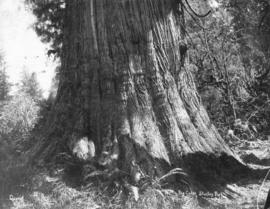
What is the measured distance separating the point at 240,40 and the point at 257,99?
2352 mm

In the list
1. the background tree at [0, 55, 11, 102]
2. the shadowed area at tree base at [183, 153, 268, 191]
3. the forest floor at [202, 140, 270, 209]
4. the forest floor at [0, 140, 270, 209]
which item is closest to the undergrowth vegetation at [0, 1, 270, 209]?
the forest floor at [0, 140, 270, 209]

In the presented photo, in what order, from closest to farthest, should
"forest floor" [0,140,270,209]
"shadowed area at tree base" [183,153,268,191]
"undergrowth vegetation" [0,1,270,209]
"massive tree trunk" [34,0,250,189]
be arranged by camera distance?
"forest floor" [0,140,270,209] → "undergrowth vegetation" [0,1,270,209] → "shadowed area at tree base" [183,153,268,191] → "massive tree trunk" [34,0,250,189]

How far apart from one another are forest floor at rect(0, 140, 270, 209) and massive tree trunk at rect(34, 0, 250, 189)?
1.35 feet

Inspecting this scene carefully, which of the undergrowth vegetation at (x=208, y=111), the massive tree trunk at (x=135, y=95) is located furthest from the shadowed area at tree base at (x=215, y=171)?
the undergrowth vegetation at (x=208, y=111)

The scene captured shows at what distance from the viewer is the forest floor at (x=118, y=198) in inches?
210

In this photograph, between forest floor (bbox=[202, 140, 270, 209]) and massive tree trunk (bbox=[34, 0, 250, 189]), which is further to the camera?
massive tree trunk (bbox=[34, 0, 250, 189])

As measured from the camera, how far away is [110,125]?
6355mm

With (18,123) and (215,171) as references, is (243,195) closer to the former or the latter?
(215,171)

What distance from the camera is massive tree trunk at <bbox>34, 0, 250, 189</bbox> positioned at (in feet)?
20.3

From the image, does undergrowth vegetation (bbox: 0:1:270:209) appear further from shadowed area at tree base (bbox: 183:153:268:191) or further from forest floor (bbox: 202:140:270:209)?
shadowed area at tree base (bbox: 183:153:268:191)

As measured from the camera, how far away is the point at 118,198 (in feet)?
18.1

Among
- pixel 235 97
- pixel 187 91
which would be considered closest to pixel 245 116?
pixel 235 97

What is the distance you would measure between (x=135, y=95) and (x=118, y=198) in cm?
159

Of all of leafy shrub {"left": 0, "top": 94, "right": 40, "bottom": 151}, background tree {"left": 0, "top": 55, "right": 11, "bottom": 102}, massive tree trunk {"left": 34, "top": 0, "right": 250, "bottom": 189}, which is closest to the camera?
massive tree trunk {"left": 34, "top": 0, "right": 250, "bottom": 189}
